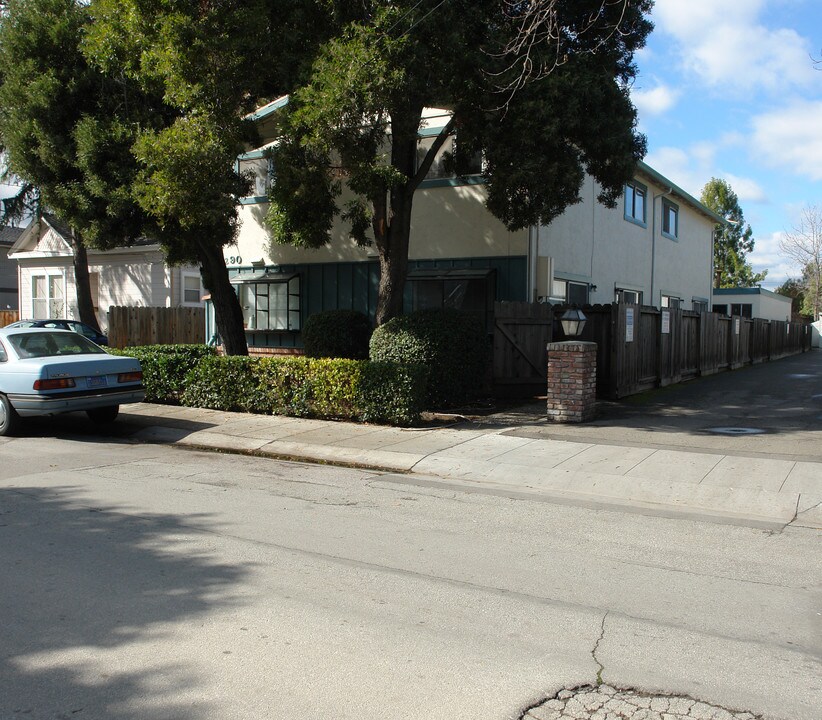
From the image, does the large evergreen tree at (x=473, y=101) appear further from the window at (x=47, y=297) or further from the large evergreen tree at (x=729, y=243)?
the large evergreen tree at (x=729, y=243)

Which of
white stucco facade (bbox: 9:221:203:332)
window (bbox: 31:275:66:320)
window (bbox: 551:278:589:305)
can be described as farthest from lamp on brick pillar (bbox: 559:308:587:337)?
window (bbox: 31:275:66:320)

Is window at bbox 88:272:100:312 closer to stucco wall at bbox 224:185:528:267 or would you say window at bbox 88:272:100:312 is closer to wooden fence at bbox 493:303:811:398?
stucco wall at bbox 224:185:528:267

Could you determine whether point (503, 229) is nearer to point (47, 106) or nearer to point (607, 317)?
point (607, 317)

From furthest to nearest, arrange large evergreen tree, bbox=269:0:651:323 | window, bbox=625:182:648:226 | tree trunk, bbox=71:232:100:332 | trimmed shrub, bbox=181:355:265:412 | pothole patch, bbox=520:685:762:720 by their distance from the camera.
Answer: tree trunk, bbox=71:232:100:332
window, bbox=625:182:648:226
trimmed shrub, bbox=181:355:265:412
large evergreen tree, bbox=269:0:651:323
pothole patch, bbox=520:685:762:720

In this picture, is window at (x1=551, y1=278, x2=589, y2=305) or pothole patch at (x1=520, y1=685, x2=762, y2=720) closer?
pothole patch at (x1=520, y1=685, x2=762, y2=720)

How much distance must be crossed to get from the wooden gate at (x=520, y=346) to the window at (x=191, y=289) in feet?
54.5

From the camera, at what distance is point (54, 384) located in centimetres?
1106

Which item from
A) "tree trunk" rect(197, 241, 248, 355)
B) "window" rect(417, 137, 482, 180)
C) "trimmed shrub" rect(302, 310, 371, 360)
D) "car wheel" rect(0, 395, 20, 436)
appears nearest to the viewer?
"car wheel" rect(0, 395, 20, 436)

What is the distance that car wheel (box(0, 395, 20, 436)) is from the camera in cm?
1131

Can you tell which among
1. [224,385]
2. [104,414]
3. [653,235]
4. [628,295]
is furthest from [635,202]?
[104,414]

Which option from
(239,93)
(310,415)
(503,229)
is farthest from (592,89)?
(310,415)

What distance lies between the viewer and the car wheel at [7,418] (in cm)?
1131

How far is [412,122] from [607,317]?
5573 millimetres

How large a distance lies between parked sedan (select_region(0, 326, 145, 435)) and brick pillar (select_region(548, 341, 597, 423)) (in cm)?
678
